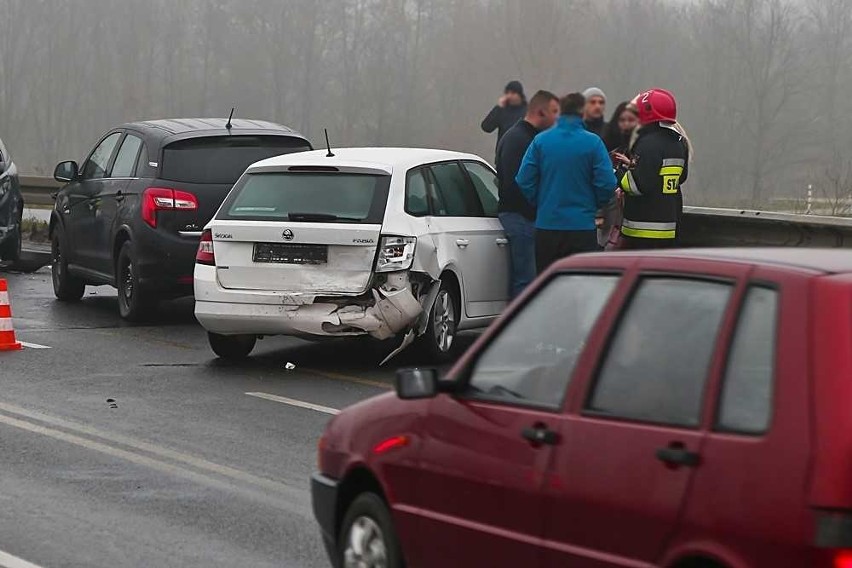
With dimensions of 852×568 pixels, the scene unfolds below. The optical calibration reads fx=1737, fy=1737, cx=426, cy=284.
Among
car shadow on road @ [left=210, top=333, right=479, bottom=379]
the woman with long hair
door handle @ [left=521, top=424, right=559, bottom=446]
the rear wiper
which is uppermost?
the woman with long hair

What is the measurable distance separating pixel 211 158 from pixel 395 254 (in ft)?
13.1

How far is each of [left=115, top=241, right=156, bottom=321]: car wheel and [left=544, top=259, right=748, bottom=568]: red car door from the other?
35.2 feet

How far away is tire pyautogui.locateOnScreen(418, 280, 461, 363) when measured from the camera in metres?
12.6

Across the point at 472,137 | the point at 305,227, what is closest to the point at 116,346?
the point at 305,227

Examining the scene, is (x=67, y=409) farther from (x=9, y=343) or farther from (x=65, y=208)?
(x=65, y=208)

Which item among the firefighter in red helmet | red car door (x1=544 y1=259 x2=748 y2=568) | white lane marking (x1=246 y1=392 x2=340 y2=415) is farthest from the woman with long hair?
red car door (x1=544 y1=259 x2=748 y2=568)

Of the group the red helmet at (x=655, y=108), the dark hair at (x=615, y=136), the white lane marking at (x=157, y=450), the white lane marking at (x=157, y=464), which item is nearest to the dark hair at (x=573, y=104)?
the red helmet at (x=655, y=108)

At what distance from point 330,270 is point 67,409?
2.16 meters

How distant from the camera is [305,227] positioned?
478 inches

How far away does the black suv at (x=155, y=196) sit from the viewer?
599 inches

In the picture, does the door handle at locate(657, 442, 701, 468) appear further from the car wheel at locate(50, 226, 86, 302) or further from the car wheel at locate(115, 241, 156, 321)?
the car wheel at locate(50, 226, 86, 302)

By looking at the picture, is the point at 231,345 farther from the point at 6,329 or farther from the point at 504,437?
the point at 504,437

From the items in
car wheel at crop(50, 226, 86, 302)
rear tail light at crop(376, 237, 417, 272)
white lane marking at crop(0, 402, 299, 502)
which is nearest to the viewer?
white lane marking at crop(0, 402, 299, 502)

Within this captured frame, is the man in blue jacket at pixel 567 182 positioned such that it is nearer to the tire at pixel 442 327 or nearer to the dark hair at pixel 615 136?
the tire at pixel 442 327
